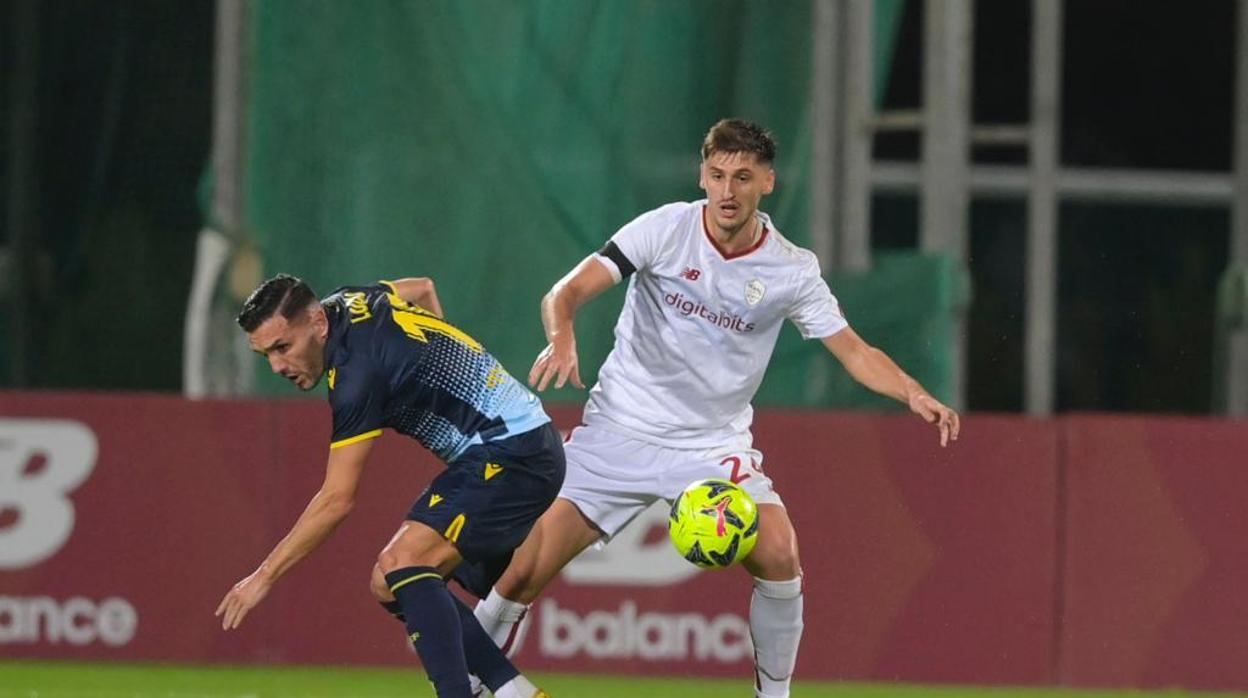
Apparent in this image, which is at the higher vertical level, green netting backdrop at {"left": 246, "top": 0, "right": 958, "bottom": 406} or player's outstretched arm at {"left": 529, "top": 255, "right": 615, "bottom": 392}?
green netting backdrop at {"left": 246, "top": 0, "right": 958, "bottom": 406}

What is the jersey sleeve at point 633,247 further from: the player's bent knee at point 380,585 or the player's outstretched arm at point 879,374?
the player's bent knee at point 380,585

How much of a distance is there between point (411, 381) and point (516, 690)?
0.99m

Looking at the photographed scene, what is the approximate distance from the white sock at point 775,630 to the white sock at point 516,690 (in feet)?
2.67

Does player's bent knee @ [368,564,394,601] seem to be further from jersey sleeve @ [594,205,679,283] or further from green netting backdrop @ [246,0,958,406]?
green netting backdrop @ [246,0,958,406]

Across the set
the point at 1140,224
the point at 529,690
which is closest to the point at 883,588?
the point at 529,690

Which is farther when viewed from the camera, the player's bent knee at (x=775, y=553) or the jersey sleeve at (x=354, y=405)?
the player's bent knee at (x=775, y=553)

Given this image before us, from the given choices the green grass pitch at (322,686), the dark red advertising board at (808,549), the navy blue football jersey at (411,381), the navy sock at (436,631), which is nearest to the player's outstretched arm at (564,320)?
the navy blue football jersey at (411,381)

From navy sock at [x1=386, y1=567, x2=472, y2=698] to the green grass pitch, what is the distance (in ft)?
6.70

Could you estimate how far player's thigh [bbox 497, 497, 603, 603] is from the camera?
8328 millimetres

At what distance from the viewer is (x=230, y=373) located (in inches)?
430

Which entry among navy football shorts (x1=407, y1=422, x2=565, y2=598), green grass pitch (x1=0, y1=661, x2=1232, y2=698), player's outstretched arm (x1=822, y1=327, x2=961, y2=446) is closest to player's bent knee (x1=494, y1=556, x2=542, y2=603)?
navy football shorts (x1=407, y1=422, x2=565, y2=598)

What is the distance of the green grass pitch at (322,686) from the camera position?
9539mm

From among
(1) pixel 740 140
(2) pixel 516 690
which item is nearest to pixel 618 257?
(1) pixel 740 140

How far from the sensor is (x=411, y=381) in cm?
760
